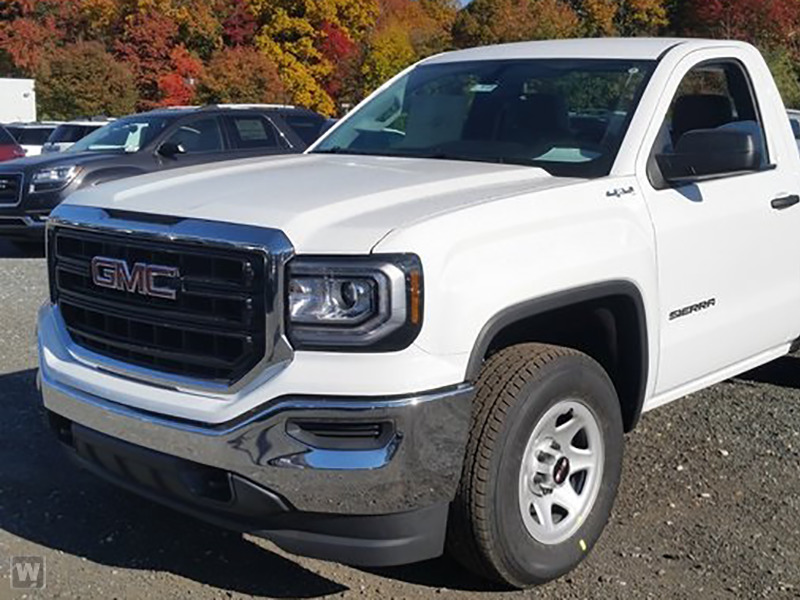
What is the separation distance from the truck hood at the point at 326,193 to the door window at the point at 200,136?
7.87 meters

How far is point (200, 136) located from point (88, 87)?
34.1 metres

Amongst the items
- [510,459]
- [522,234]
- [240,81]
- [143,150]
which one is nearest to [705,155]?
[522,234]

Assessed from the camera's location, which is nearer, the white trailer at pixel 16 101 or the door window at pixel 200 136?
the door window at pixel 200 136

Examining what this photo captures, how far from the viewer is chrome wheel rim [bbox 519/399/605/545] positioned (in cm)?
355

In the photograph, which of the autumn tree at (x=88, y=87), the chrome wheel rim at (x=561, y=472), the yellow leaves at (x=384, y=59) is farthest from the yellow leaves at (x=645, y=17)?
the chrome wheel rim at (x=561, y=472)

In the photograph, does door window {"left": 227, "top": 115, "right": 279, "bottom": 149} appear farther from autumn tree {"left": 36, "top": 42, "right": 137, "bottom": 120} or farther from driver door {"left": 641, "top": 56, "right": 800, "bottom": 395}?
autumn tree {"left": 36, "top": 42, "right": 137, "bottom": 120}

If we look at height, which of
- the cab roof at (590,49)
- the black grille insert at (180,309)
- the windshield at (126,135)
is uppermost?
the cab roof at (590,49)

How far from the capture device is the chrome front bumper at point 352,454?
3.06 m

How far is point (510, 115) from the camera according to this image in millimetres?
4645

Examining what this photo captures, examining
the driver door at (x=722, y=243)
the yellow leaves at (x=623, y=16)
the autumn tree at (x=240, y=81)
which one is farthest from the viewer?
the yellow leaves at (x=623, y=16)

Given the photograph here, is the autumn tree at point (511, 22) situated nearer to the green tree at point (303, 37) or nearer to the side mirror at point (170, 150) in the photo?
the green tree at point (303, 37)

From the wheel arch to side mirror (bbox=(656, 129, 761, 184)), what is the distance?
0.61 meters

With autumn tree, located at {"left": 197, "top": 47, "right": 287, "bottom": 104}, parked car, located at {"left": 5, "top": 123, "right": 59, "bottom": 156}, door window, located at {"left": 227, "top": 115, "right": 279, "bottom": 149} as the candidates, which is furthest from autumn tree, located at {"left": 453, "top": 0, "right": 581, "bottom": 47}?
door window, located at {"left": 227, "top": 115, "right": 279, "bottom": 149}

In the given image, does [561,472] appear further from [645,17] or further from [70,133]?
[645,17]
